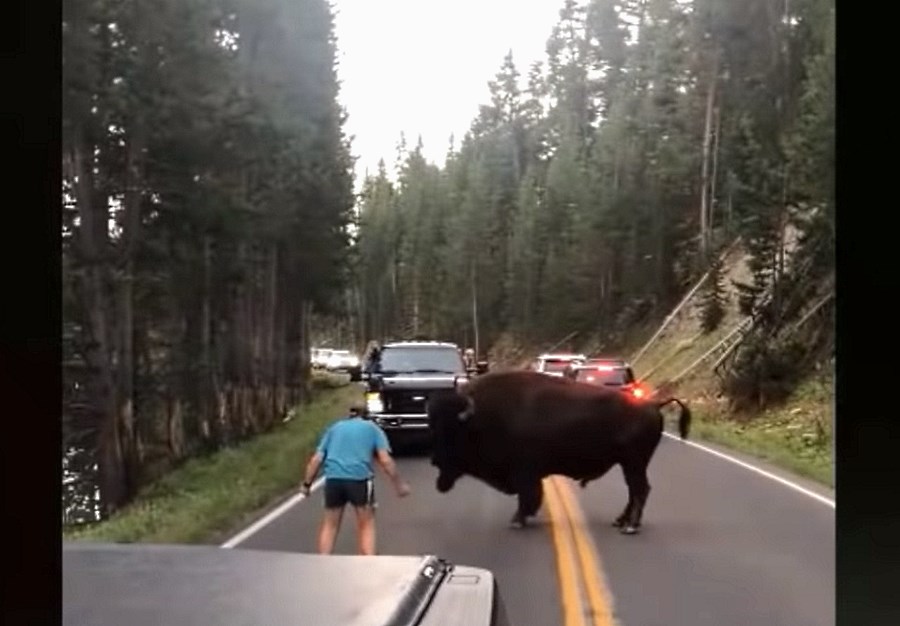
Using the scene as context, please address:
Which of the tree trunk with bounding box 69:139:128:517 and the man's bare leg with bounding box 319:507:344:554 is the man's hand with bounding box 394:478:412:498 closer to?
the man's bare leg with bounding box 319:507:344:554

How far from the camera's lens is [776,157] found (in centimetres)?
322

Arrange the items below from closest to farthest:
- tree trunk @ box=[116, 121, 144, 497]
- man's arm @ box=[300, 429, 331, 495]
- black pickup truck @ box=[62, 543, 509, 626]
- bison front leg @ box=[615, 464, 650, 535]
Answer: black pickup truck @ box=[62, 543, 509, 626]
bison front leg @ box=[615, 464, 650, 535]
man's arm @ box=[300, 429, 331, 495]
tree trunk @ box=[116, 121, 144, 497]

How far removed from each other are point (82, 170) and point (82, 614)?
1.58m

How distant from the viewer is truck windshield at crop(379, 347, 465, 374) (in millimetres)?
3334

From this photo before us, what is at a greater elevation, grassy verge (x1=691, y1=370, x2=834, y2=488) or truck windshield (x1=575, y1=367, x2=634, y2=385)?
truck windshield (x1=575, y1=367, x2=634, y2=385)

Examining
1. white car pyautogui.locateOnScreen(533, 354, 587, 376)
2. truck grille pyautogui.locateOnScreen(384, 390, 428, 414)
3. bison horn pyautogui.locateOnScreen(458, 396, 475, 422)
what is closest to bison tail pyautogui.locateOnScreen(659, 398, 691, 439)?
white car pyautogui.locateOnScreen(533, 354, 587, 376)

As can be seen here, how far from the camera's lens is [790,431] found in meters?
3.14

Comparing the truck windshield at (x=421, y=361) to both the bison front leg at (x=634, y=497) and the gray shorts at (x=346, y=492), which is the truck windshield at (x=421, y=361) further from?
the bison front leg at (x=634, y=497)

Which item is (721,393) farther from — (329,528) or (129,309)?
(129,309)

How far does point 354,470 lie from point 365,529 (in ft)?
0.54

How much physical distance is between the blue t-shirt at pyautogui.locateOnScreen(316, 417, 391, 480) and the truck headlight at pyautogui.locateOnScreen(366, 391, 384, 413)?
0.17 ft

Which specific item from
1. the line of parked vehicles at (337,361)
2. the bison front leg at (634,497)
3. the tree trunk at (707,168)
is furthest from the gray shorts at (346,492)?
the tree trunk at (707,168)

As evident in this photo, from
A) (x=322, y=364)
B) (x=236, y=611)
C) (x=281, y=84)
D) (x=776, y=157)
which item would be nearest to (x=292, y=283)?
(x=322, y=364)
